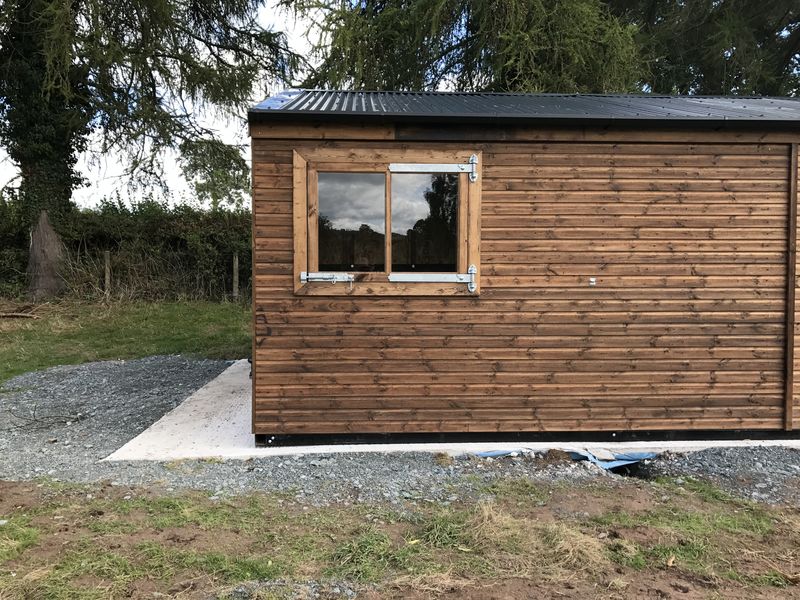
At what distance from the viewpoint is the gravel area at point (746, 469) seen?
363 cm

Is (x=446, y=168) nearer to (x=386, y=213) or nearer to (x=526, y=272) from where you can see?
(x=386, y=213)

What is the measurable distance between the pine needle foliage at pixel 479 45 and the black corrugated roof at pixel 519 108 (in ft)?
16.9

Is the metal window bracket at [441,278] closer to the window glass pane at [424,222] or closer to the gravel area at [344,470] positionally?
the window glass pane at [424,222]

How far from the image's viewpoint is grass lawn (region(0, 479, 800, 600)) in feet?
8.19

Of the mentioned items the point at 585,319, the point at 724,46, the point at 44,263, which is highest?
the point at 724,46

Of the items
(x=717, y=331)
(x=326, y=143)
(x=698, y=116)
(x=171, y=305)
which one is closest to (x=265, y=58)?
(x=171, y=305)

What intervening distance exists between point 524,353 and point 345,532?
2.26m

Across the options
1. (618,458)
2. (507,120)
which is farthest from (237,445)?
(507,120)

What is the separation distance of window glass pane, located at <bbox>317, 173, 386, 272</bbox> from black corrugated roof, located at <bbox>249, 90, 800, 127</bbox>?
499mm

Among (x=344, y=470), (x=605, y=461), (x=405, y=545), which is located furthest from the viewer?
(x=605, y=461)

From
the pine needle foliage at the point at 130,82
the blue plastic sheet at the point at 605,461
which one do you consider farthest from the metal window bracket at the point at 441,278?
the pine needle foliage at the point at 130,82

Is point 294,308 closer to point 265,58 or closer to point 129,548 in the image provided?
point 129,548

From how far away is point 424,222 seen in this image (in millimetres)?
4484

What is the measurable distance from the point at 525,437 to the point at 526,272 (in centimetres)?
140
